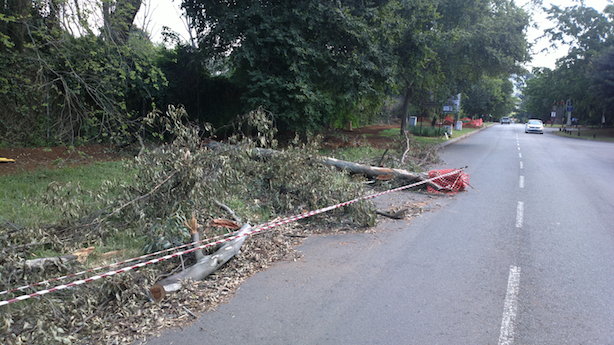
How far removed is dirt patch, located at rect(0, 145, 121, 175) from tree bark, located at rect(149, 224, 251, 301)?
618 cm

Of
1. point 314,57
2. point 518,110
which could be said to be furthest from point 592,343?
point 518,110

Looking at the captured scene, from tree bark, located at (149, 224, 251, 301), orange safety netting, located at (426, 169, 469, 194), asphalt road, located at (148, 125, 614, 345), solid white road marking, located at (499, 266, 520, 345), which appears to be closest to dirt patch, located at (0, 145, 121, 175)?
tree bark, located at (149, 224, 251, 301)

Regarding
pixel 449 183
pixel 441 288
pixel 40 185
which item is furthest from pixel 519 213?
pixel 40 185

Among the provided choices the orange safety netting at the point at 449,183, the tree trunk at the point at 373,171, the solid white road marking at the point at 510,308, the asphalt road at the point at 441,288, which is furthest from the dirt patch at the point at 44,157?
the solid white road marking at the point at 510,308

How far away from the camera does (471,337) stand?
3715mm

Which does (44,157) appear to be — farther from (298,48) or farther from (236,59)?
(298,48)

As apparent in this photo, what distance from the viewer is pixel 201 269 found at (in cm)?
479

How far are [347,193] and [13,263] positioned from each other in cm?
509

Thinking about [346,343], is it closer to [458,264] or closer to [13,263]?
[458,264]

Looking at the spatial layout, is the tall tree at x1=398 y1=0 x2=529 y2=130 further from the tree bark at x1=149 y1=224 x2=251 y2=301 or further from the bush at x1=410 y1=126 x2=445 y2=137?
the tree bark at x1=149 y1=224 x2=251 y2=301

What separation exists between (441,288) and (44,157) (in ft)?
39.5

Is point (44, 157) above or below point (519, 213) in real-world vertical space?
above

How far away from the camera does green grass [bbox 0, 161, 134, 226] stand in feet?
21.3

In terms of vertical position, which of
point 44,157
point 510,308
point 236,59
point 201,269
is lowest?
point 510,308
